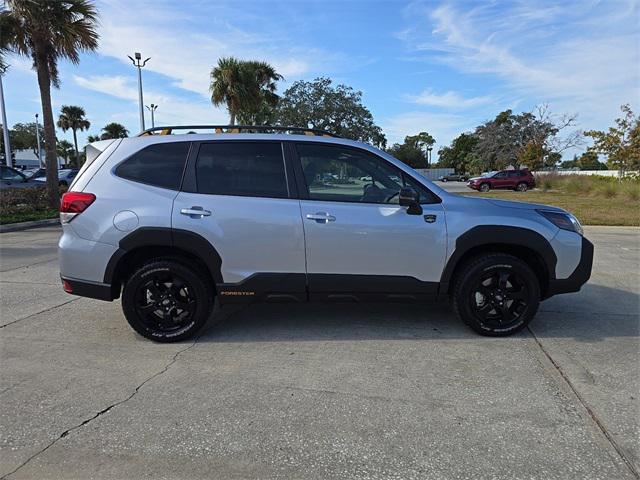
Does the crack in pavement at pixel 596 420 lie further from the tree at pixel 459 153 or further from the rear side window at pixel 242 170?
the tree at pixel 459 153

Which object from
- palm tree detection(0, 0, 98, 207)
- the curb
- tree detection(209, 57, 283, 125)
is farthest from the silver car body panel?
tree detection(209, 57, 283, 125)

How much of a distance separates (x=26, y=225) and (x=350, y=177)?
38.9 ft

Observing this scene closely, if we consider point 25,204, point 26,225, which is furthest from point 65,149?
point 26,225

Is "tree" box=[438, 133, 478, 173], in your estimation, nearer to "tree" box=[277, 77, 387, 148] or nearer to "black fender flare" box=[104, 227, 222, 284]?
"tree" box=[277, 77, 387, 148]

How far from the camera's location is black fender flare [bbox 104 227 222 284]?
13.1ft

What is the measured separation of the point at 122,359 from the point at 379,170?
2.80 m

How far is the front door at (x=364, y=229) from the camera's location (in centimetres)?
402

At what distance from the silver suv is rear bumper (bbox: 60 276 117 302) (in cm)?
1

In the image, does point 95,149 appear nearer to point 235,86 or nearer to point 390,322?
point 390,322

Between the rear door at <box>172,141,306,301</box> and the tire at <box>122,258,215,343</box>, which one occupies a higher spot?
the rear door at <box>172,141,306,301</box>

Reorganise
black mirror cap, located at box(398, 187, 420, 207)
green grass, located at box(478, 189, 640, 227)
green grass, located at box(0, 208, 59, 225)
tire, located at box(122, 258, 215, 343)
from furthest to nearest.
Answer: green grass, located at box(478, 189, 640, 227) < green grass, located at box(0, 208, 59, 225) < tire, located at box(122, 258, 215, 343) < black mirror cap, located at box(398, 187, 420, 207)

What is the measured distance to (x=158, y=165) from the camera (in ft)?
13.6

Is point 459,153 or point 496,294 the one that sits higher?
point 459,153

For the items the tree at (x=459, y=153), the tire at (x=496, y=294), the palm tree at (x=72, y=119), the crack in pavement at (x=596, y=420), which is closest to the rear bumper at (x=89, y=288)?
the tire at (x=496, y=294)
